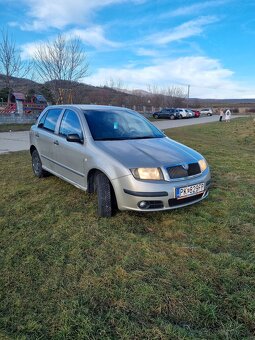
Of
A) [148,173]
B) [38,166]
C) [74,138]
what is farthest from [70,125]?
[148,173]

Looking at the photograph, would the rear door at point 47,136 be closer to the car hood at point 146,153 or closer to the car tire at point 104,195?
the car hood at point 146,153

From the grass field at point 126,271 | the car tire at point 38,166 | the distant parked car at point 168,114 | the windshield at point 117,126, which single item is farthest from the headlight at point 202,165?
the distant parked car at point 168,114

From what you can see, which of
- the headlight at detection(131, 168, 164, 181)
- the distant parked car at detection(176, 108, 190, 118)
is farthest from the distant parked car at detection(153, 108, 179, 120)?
the headlight at detection(131, 168, 164, 181)

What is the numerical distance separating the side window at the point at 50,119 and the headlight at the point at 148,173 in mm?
2421

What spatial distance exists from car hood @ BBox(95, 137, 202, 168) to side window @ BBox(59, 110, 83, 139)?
0.60 metres

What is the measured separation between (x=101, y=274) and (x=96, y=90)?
51793mm

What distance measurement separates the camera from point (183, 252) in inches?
118

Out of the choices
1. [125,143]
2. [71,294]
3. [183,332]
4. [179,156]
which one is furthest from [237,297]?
[125,143]

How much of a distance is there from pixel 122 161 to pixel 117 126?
1.16 m

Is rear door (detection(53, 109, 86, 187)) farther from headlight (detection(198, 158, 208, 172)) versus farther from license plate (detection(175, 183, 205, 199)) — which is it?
headlight (detection(198, 158, 208, 172))

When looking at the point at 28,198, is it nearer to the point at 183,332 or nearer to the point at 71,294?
the point at 71,294

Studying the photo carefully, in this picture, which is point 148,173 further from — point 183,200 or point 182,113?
point 182,113

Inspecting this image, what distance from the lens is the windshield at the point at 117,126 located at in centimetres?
425

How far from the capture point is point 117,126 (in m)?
4.48
